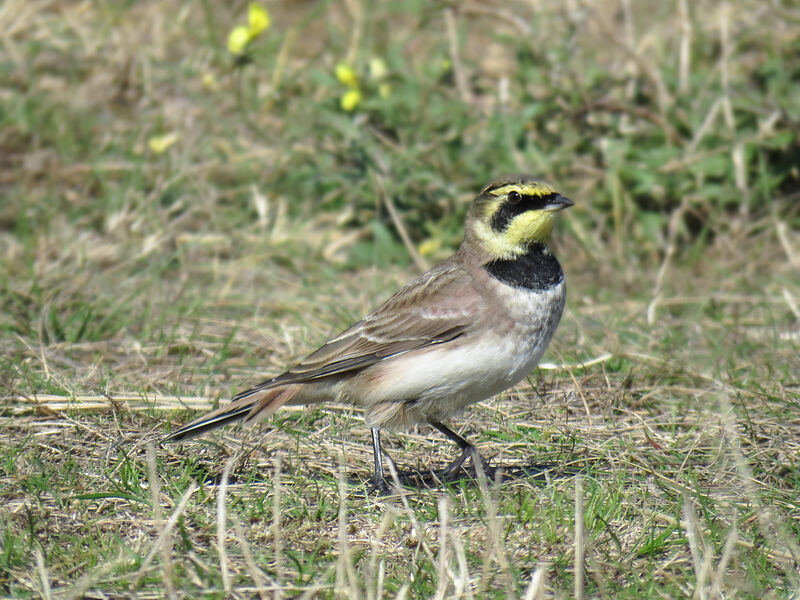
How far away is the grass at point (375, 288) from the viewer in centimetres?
431

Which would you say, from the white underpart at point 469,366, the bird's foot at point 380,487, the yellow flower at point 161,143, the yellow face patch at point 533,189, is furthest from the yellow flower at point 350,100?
the bird's foot at point 380,487

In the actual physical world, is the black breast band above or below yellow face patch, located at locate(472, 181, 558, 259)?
below

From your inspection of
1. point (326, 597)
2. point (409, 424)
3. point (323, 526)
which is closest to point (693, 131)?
point (409, 424)

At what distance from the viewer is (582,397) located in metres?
5.94

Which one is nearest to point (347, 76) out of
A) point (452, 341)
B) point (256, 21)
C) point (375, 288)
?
point (256, 21)

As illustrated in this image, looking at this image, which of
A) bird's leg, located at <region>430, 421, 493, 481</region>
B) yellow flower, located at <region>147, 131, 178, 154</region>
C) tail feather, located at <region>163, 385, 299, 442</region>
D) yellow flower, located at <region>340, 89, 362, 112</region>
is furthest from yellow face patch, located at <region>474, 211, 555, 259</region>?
yellow flower, located at <region>147, 131, 178, 154</region>

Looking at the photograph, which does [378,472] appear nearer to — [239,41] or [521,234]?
[521,234]

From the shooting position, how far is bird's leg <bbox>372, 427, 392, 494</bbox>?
502cm

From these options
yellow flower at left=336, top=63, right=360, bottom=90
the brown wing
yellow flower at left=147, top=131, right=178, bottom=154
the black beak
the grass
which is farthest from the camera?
yellow flower at left=147, top=131, right=178, bottom=154

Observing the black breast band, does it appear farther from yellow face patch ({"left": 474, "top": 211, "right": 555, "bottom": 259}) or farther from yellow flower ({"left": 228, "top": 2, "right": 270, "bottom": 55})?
yellow flower ({"left": 228, "top": 2, "right": 270, "bottom": 55})

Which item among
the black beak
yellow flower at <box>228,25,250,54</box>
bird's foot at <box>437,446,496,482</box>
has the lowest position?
bird's foot at <box>437,446,496,482</box>

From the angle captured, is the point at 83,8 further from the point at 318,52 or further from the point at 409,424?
the point at 409,424

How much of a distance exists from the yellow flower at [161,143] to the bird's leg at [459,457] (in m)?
4.68

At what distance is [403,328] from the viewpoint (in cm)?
534
